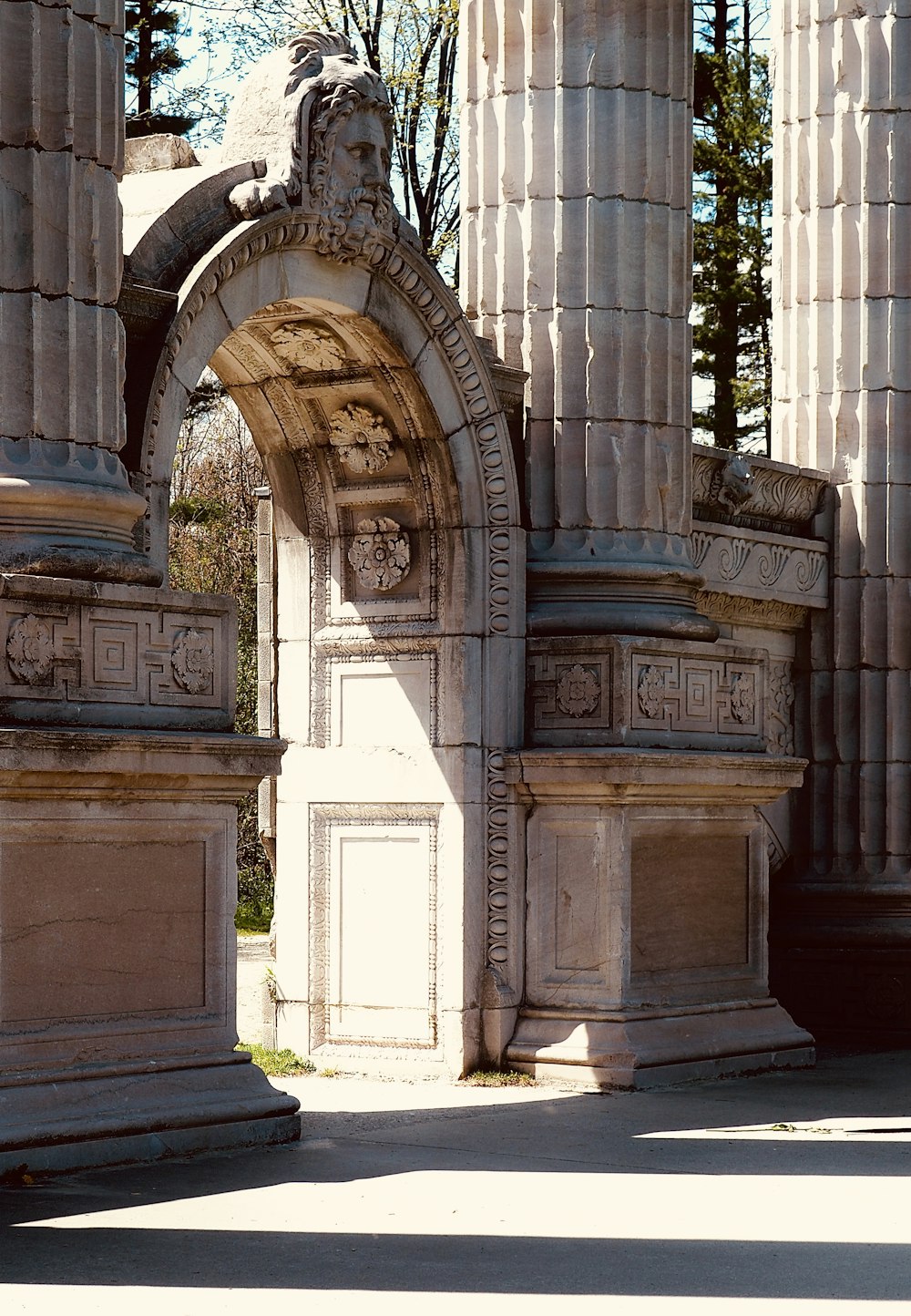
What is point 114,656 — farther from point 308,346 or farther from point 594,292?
point 594,292

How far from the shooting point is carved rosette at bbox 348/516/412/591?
471 inches

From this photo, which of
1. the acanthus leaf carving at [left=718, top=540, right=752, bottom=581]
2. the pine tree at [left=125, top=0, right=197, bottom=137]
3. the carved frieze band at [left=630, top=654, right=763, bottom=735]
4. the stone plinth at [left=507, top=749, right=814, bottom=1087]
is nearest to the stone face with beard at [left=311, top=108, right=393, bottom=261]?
the carved frieze band at [left=630, top=654, right=763, bottom=735]

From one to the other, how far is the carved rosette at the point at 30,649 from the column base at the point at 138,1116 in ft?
5.13

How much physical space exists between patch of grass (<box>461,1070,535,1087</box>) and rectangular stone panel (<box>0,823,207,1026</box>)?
2.73m

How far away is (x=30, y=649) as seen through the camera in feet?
27.1

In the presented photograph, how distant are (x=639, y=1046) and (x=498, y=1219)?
12.5ft

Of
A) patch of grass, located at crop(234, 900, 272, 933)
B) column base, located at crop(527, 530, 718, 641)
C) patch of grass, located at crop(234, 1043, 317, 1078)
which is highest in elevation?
column base, located at crop(527, 530, 718, 641)

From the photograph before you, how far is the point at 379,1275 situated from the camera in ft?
21.6

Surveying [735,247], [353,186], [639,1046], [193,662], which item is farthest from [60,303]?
[735,247]

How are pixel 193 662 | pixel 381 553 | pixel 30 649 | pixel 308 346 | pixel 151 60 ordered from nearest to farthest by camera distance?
pixel 30 649
pixel 193 662
pixel 308 346
pixel 381 553
pixel 151 60

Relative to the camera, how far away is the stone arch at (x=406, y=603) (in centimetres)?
1152

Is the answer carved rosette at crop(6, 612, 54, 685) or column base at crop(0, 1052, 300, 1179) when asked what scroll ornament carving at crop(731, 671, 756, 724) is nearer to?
column base at crop(0, 1052, 300, 1179)

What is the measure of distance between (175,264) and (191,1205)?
441 centimetres

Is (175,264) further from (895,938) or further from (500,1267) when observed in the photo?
(895,938)
